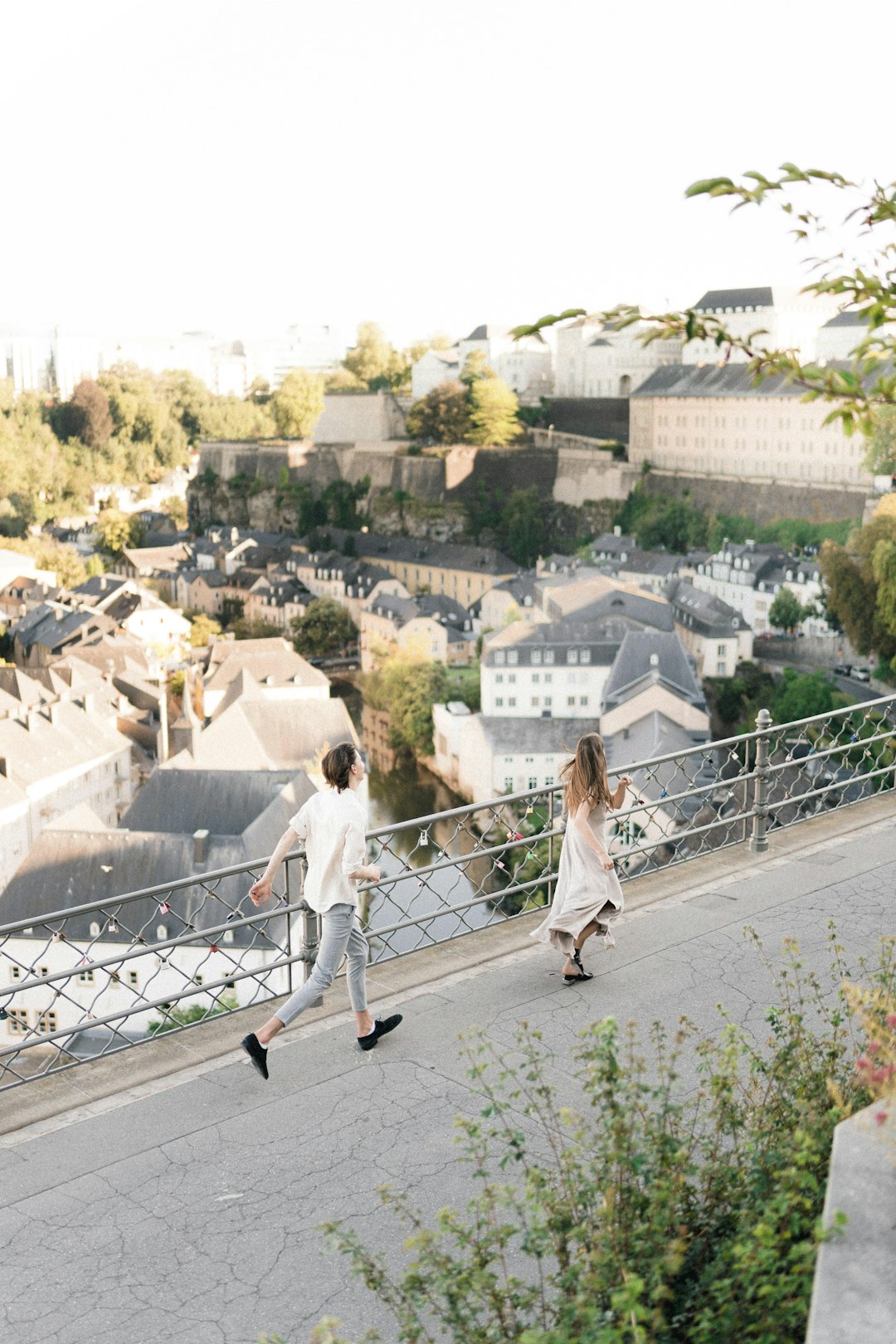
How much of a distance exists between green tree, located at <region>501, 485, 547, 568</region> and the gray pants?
5058cm

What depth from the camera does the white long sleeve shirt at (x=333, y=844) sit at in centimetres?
415

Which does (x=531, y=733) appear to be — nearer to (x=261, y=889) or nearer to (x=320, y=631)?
(x=320, y=631)

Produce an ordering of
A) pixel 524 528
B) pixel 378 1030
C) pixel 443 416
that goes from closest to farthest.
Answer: pixel 378 1030 < pixel 524 528 < pixel 443 416

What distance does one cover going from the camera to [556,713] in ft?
105

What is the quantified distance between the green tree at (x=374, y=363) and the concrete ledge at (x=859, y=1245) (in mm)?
74235

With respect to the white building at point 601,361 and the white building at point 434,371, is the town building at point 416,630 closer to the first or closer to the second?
the white building at point 601,361

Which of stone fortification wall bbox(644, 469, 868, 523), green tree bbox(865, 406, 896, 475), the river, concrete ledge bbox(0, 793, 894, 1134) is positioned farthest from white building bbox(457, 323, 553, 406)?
concrete ledge bbox(0, 793, 894, 1134)

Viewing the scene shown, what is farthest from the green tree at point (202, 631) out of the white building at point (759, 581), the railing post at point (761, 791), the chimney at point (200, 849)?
the railing post at point (761, 791)

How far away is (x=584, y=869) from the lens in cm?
476

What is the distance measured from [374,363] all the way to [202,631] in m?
34.0

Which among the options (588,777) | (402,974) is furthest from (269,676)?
(588,777)

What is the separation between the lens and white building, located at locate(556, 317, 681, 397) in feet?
206

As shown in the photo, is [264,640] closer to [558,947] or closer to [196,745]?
[196,745]

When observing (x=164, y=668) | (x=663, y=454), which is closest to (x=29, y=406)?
(x=663, y=454)
